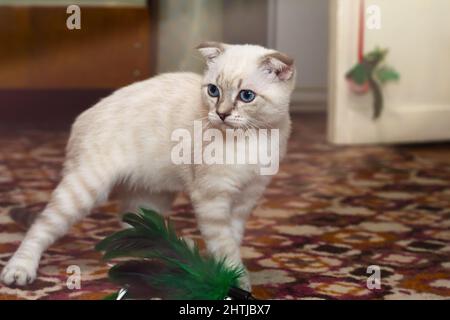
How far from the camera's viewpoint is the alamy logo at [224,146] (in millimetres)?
1255

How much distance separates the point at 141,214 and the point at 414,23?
0.94 meters

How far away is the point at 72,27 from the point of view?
124 cm

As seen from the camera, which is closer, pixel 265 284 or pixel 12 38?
pixel 265 284

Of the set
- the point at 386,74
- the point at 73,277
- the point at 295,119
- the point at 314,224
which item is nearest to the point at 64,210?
the point at 73,277

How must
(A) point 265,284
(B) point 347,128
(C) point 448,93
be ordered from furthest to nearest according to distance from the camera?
(C) point 448,93 < (B) point 347,128 < (A) point 265,284

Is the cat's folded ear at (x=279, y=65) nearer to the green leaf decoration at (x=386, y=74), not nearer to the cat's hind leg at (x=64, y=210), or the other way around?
the cat's hind leg at (x=64, y=210)

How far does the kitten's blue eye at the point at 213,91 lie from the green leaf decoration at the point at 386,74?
119 cm

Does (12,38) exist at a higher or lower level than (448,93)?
higher

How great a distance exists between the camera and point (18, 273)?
4.32 feet

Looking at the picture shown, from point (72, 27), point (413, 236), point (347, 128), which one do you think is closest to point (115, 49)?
point (72, 27)

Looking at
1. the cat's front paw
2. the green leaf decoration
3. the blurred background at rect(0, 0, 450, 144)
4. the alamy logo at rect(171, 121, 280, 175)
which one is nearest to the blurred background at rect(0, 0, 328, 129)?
the blurred background at rect(0, 0, 450, 144)

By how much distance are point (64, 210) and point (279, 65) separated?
1.40ft

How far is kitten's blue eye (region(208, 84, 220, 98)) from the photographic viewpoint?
124cm
